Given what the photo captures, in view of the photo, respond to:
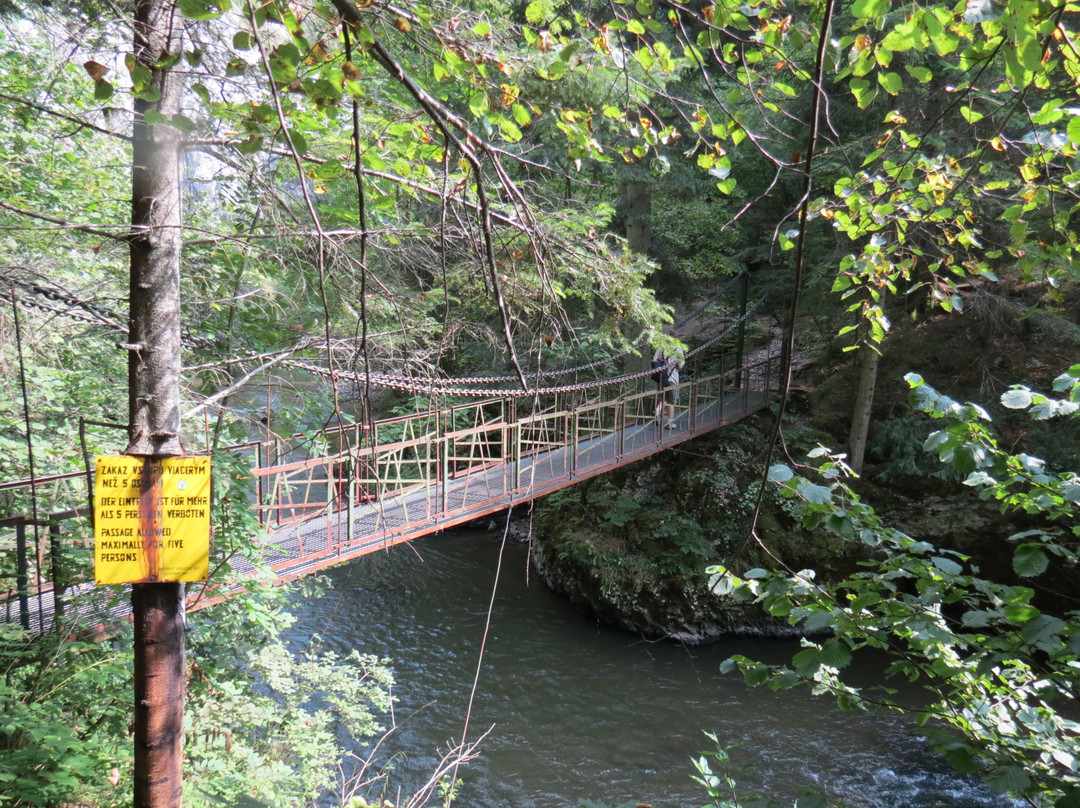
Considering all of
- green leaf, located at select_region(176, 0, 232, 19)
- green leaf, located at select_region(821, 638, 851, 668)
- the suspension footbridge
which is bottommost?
the suspension footbridge

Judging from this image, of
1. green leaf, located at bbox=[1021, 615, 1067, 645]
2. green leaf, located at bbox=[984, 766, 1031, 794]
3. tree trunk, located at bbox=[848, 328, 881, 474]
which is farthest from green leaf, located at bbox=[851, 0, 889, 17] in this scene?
tree trunk, located at bbox=[848, 328, 881, 474]

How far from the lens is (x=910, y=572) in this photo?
68.2 inches

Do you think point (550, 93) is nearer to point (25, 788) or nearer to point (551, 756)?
point (25, 788)

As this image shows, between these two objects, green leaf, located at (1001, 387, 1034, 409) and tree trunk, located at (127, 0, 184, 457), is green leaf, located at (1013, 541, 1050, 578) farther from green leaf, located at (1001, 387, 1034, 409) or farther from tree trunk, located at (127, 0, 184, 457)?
tree trunk, located at (127, 0, 184, 457)

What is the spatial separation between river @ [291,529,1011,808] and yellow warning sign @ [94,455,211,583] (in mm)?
2621

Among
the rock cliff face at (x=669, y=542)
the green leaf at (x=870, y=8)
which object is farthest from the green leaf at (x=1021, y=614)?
the rock cliff face at (x=669, y=542)


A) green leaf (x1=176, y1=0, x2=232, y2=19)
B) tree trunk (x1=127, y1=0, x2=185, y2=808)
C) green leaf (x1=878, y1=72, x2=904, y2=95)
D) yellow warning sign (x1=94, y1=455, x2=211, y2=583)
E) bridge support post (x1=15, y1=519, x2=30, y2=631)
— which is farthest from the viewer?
bridge support post (x1=15, y1=519, x2=30, y2=631)

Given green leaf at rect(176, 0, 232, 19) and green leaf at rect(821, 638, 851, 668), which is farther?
green leaf at rect(821, 638, 851, 668)

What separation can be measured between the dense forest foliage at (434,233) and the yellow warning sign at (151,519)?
43 cm

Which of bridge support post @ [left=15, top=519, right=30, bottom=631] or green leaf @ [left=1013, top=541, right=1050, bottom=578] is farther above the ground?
green leaf @ [left=1013, top=541, right=1050, bottom=578]

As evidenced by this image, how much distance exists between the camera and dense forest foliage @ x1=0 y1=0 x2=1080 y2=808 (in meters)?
1.24

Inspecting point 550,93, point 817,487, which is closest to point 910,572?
point 817,487

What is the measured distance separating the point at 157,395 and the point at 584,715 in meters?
5.06

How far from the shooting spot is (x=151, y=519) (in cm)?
185
